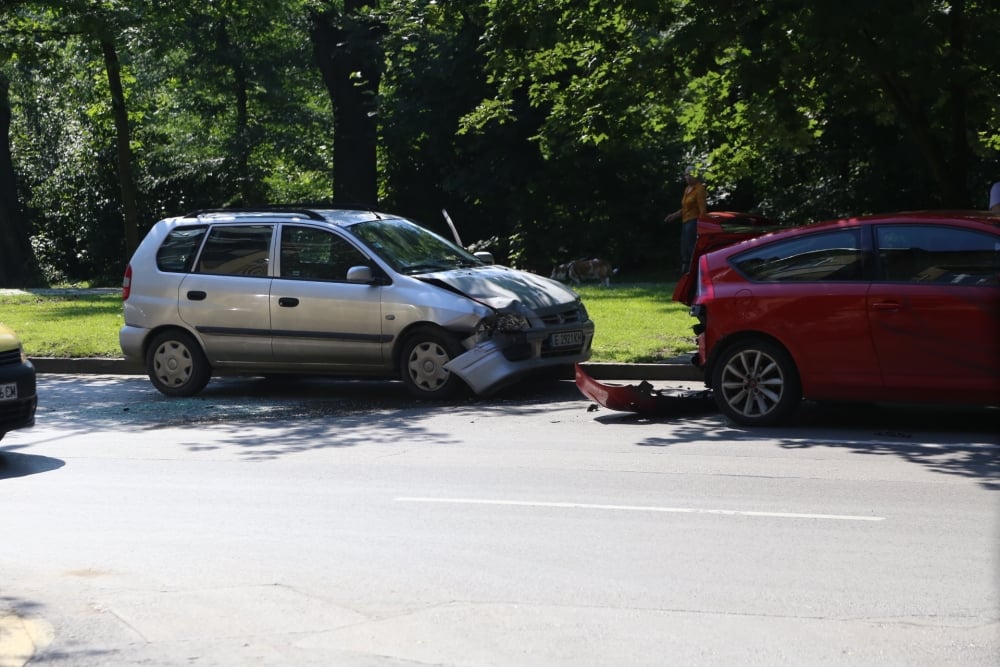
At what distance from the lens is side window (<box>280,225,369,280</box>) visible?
539 inches

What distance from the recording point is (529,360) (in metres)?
13.0

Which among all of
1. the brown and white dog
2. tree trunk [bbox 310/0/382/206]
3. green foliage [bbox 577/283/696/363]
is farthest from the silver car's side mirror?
tree trunk [bbox 310/0/382/206]

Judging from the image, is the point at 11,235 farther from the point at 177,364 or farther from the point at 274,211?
the point at 274,211

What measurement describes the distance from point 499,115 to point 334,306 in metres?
6.30

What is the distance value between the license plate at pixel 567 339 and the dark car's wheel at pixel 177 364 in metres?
3.57

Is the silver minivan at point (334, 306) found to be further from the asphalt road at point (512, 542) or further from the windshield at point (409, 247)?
the asphalt road at point (512, 542)

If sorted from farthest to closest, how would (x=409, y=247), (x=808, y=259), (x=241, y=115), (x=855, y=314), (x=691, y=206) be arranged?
(x=241, y=115)
(x=691, y=206)
(x=409, y=247)
(x=808, y=259)
(x=855, y=314)

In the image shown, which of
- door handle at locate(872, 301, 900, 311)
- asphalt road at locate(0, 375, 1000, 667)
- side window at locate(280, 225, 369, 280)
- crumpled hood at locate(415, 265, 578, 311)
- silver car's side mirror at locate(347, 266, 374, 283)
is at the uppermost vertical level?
side window at locate(280, 225, 369, 280)

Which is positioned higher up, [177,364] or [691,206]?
[691,206]

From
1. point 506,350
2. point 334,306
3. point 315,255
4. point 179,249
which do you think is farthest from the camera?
point 179,249

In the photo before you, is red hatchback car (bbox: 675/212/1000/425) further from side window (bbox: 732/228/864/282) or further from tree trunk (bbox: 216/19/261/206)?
tree trunk (bbox: 216/19/261/206)

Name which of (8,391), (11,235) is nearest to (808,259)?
(8,391)

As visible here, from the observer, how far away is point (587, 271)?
25953 mm

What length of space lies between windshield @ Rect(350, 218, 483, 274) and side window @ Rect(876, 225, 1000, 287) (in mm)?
4893
